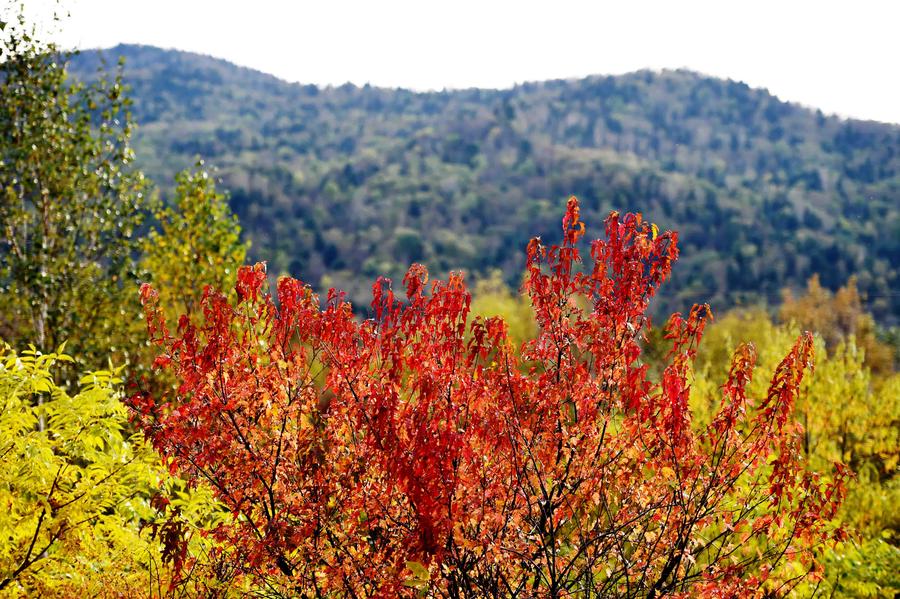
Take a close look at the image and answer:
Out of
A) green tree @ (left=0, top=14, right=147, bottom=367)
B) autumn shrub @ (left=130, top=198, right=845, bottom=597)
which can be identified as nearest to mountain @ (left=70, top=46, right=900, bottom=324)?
green tree @ (left=0, top=14, right=147, bottom=367)

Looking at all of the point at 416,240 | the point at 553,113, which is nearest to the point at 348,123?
the point at 553,113

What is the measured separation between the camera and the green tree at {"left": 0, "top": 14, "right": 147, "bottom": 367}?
13.6 m

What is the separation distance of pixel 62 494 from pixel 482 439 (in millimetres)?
3607

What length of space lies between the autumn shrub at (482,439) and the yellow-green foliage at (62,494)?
154cm

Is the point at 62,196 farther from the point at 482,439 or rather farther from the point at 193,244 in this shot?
the point at 482,439

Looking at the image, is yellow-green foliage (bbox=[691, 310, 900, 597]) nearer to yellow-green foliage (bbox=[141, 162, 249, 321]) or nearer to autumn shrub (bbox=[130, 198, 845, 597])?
autumn shrub (bbox=[130, 198, 845, 597])

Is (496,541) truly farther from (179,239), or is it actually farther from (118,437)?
(179,239)

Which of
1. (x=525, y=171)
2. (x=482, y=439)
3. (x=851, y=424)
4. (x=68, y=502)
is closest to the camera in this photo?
(x=482, y=439)

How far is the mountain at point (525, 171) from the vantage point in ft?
314

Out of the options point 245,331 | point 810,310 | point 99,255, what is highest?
point 245,331

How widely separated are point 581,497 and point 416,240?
104 m

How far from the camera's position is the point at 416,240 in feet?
354

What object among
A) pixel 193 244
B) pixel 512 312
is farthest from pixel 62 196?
pixel 512 312

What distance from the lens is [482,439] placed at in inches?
198
